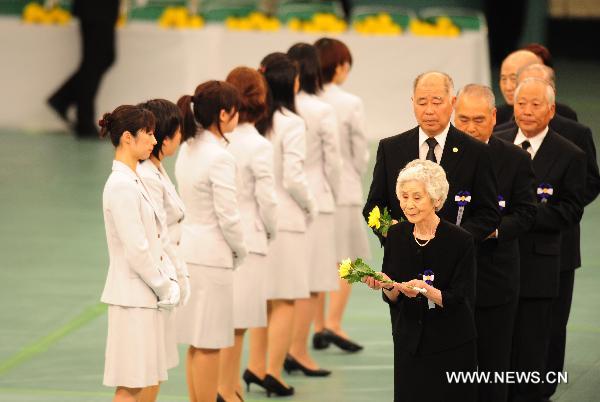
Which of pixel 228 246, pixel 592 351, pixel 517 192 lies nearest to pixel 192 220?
pixel 228 246

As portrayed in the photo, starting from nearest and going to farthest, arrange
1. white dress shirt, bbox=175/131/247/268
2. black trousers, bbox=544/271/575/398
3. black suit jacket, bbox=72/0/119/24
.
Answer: white dress shirt, bbox=175/131/247/268, black trousers, bbox=544/271/575/398, black suit jacket, bbox=72/0/119/24

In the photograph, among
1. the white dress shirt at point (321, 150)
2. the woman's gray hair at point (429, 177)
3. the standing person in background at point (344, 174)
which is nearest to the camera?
the woman's gray hair at point (429, 177)

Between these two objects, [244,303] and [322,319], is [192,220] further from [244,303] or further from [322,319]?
[322,319]

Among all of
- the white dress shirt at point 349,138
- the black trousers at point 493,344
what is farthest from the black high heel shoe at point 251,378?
the black trousers at point 493,344

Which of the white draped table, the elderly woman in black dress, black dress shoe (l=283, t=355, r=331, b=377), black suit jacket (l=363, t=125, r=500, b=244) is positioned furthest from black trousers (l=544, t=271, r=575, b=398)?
the white draped table

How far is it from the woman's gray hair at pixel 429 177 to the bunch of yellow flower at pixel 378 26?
35.1 feet

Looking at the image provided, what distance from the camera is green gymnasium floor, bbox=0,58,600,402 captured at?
800 centimetres

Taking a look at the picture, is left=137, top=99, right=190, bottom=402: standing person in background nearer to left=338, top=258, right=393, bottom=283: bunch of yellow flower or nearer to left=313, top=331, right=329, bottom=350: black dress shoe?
left=338, top=258, right=393, bottom=283: bunch of yellow flower

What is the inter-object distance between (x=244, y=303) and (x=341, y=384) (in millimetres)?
1119

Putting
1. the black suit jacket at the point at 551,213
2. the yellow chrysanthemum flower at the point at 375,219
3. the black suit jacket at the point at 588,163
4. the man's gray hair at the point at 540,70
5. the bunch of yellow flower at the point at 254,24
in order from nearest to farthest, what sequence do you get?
the yellow chrysanthemum flower at the point at 375,219, the black suit jacket at the point at 551,213, the black suit jacket at the point at 588,163, the man's gray hair at the point at 540,70, the bunch of yellow flower at the point at 254,24

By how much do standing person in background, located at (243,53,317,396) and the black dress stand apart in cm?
215

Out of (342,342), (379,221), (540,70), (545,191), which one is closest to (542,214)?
(545,191)

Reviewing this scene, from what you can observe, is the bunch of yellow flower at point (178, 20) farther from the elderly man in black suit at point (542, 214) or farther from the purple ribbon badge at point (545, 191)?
the purple ribbon badge at point (545, 191)

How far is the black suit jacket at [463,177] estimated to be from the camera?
6086 mm
